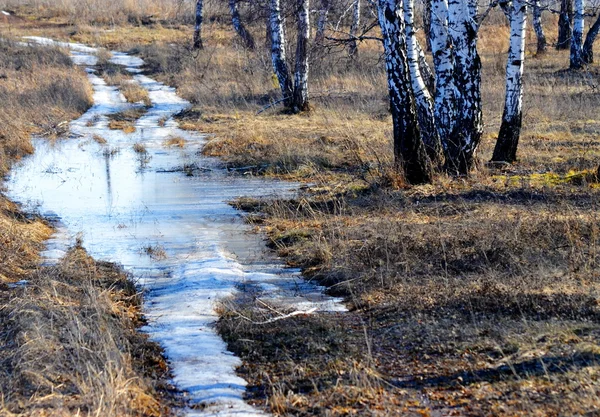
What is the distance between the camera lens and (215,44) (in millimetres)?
31094

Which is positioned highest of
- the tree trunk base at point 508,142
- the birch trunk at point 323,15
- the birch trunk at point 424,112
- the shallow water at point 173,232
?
the birch trunk at point 323,15

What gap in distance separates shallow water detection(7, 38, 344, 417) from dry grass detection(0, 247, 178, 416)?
0.72ft

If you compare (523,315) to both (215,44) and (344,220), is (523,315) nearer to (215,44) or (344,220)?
(344,220)

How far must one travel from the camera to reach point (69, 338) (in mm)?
4566

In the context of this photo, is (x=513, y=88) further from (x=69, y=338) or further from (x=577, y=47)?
(x=577, y=47)

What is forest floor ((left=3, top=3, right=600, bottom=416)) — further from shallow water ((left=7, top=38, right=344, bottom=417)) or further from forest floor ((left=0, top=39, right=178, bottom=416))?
forest floor ((left=0, top=39, right=178, bottom=416))

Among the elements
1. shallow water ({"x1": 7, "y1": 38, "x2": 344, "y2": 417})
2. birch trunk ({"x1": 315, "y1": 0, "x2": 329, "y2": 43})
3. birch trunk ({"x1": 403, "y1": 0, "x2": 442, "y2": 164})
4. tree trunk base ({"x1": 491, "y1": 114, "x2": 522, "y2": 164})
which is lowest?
shallow water ({"x1": 7, "y1": 38, "x2": 344, "y2": 417})

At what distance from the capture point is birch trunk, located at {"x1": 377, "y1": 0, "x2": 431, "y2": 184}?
8891mm

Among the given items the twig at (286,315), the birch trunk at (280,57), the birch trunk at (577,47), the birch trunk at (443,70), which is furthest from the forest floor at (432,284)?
the birch trunk at (577,47)

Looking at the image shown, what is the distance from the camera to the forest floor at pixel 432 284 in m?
4.08

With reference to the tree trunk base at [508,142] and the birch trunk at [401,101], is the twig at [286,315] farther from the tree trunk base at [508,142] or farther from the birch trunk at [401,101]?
the tree trunk base at [508,142]

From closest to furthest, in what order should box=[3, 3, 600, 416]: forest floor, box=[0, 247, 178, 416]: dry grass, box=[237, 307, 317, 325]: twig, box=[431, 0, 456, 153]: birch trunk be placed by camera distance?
box=[0, 247, 178, 416]: dry grass < box=[3, 3, 600, 416]: forest floor < box=[237, 307, 317, 325]: twig < box=[431, 0, 456, 153]: birch trunk

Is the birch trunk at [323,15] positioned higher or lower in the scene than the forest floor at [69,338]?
higher

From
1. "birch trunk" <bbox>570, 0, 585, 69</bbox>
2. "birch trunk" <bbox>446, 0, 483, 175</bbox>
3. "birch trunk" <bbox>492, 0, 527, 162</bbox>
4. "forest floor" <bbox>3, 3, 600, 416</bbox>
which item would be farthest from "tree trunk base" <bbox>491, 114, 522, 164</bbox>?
"birch trunk" <bbox>570, 0, 585, 69</bbox>
